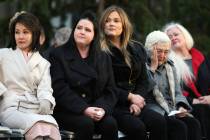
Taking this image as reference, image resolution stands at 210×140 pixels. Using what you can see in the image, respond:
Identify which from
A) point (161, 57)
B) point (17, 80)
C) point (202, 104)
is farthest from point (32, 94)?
point (202, 104)

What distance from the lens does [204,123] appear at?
834cm

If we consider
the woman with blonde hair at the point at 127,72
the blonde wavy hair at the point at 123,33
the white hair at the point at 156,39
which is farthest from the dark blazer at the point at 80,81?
the white hair at the point at 156,39

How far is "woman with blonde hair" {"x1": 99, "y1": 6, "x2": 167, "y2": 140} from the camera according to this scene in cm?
745

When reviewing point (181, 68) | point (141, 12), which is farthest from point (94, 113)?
point (141, 12)

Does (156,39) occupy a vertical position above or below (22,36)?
below

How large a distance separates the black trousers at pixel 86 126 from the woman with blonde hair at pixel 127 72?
34cm

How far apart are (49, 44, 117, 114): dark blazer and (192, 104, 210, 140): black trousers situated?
55.9 inches

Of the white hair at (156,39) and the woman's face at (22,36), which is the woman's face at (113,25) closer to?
the white hair at (156,39)

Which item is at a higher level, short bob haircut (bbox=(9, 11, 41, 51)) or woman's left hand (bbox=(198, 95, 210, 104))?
short bob haircut (bbox=(9, 11, 41, 51))

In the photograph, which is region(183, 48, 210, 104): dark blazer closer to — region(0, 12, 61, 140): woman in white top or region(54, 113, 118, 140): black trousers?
region(54, 113, 118, 140): black trousers

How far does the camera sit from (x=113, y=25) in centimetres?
771

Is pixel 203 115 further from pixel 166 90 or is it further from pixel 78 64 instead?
pixel 78 64

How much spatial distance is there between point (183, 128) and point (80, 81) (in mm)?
1365

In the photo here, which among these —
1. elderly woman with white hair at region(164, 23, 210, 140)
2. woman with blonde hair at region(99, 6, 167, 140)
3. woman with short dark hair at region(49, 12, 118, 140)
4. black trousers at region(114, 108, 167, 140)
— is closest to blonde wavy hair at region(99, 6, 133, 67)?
woman with blonde hair at region(99, 6, 167, 140)
